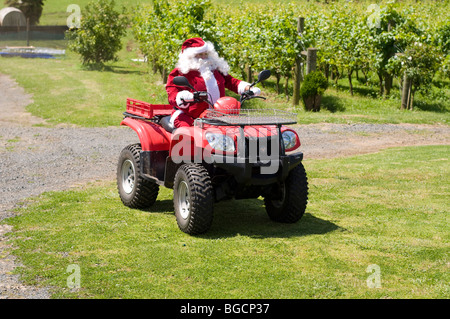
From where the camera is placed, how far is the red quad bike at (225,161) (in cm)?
648

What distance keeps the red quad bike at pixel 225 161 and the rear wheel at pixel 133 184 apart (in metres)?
0.16

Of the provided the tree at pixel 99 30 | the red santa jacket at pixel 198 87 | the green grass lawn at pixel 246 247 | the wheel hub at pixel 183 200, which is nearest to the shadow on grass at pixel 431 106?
the green grass lawn at pixel 246 247

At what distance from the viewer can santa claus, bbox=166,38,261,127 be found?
24.5ft

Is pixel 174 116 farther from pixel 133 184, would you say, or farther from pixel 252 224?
pixel 252 224

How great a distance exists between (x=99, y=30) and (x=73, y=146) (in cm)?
1764

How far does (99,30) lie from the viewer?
29578mm

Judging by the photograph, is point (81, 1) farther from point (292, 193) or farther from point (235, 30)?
point (292, 193)

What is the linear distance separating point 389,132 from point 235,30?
9.23 meters

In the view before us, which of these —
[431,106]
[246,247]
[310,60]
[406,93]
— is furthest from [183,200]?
[431,106]

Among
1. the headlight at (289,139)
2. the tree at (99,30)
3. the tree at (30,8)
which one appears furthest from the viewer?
the tree at (30,8)

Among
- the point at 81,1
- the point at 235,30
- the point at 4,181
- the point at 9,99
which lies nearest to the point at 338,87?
the point at 235,30

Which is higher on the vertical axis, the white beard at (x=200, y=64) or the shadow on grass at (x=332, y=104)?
the white beard at (x=200, y=64)

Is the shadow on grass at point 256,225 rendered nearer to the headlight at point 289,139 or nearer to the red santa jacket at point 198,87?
the headlight at point 289,139

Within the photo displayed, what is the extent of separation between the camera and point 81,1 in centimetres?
6278
